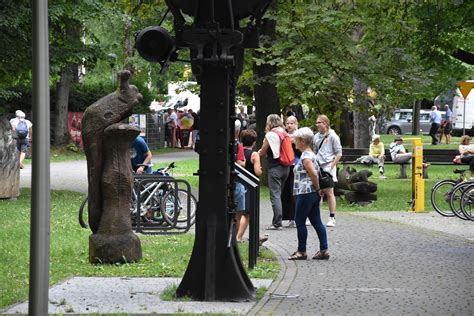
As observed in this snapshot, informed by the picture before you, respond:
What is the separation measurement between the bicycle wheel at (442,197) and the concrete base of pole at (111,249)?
990cm

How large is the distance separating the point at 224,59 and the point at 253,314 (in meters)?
2.42

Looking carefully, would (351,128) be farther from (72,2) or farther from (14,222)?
(14,222)

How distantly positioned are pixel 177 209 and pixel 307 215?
13.2 feet

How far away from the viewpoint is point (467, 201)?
22391 millimetres

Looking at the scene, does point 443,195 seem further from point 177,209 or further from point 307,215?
point 307,215

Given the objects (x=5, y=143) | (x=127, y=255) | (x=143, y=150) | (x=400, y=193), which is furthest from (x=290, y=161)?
(x=400, y=193)

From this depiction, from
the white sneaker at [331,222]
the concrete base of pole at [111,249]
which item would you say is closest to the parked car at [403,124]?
the white sneaker at [331,222]

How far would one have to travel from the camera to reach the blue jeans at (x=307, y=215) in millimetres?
15109

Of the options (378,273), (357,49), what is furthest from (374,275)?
(357,49)

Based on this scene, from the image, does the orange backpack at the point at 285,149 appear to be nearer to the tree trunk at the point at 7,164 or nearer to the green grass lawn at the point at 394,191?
the green grass lawn at the point at 394,191

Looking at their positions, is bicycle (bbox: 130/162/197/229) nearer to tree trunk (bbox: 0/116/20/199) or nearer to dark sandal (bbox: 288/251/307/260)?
dark sandal (bbox: 288/251/307/260)

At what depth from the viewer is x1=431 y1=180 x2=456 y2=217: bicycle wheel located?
23.6 m

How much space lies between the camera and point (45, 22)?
6602mm

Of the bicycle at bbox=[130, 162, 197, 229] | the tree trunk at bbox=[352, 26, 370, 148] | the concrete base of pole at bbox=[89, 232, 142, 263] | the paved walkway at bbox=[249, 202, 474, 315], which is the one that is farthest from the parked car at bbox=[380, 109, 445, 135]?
the concrete base of pole at bbox=[89, 232, 142, 263]
